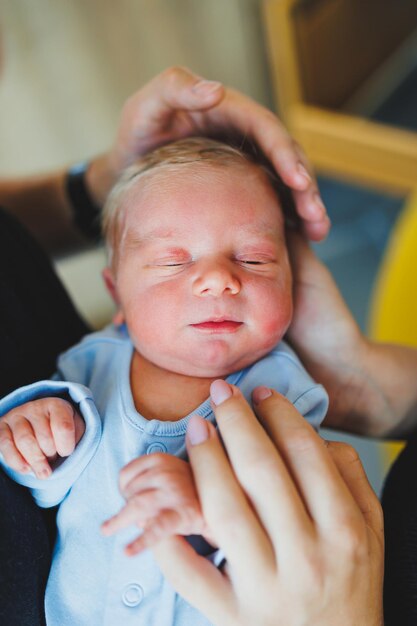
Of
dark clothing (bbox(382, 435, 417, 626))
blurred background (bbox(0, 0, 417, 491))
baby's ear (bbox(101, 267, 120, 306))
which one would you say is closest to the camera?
dark clothing (bbox(382, 435, 417, 626))

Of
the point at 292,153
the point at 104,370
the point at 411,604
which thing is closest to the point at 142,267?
the point at 104,370

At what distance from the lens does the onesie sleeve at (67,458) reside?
29.1 inches

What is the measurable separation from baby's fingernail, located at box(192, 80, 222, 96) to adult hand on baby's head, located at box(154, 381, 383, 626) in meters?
0.49

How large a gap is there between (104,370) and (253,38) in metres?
2.24

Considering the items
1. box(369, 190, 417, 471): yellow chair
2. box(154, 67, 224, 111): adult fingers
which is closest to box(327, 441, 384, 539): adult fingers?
box(154, 67, 224, 111): adult fingers

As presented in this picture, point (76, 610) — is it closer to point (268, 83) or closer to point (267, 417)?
point (267, 417)

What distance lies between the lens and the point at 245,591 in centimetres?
59

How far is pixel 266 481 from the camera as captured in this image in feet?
1.94

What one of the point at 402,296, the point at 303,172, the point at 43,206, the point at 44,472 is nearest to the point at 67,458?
the point at 44,472

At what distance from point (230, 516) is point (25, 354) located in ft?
1.25

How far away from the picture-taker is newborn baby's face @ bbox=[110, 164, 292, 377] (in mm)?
813

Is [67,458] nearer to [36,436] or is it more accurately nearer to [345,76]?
[36,436]

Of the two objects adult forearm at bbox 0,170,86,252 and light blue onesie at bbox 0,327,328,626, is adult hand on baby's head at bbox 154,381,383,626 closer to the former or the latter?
light blue onesie at bbox 0,327,328,626

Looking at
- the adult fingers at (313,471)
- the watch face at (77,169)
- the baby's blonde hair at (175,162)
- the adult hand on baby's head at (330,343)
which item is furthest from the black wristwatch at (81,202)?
the adult fingers at (313,471)
